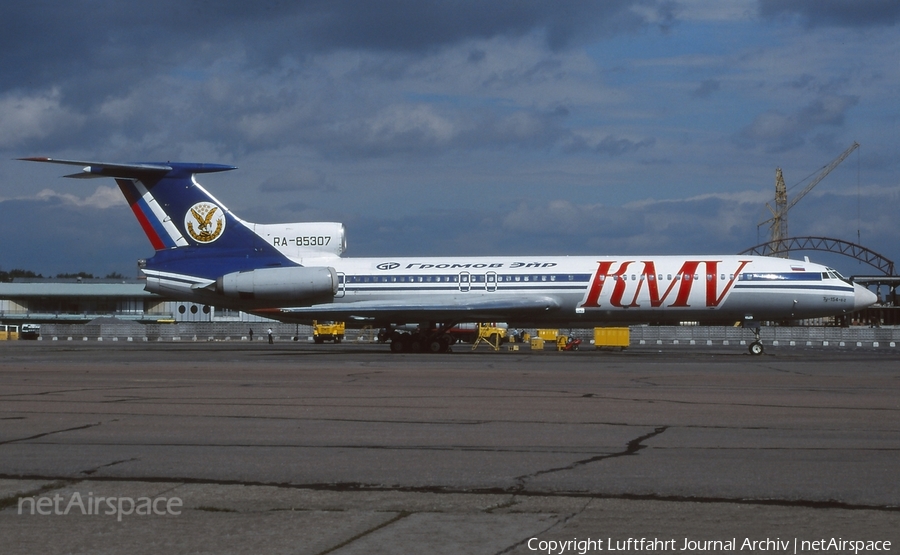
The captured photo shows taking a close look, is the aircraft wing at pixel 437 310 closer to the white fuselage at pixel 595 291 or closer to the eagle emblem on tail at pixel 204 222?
the white fuselage at pixel 595 291

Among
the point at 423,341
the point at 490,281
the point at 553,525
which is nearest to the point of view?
the point at 553,525

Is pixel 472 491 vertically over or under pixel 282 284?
under

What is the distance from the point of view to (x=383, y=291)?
37031 mm

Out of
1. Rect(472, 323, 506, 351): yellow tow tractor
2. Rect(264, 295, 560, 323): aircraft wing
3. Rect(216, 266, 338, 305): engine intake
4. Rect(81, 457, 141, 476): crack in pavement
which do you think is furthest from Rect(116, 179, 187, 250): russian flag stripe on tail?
Rect(81, 457, 141, 476): crack in pavement

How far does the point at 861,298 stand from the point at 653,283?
8095 mm

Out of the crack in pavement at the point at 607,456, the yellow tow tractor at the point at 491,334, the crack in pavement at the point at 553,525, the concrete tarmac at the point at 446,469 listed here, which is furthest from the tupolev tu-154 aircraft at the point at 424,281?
the crack in pavement at the point at 553,525

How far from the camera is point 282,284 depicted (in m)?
35.9

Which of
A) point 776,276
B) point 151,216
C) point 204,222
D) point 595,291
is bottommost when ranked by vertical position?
point 595,291

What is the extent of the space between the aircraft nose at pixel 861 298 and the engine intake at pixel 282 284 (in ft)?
65.9

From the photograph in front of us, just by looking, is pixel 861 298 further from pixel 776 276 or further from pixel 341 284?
pixel 341 284

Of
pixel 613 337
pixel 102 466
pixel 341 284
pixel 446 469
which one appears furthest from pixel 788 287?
pixel 102 466

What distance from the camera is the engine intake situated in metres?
35.9

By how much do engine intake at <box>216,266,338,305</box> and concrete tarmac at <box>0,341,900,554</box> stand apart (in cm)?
1829

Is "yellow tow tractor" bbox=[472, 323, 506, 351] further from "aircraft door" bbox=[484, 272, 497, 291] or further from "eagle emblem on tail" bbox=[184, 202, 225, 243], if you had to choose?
"eagle emblem on tail" bbox=[184, 202, 225, 243]
